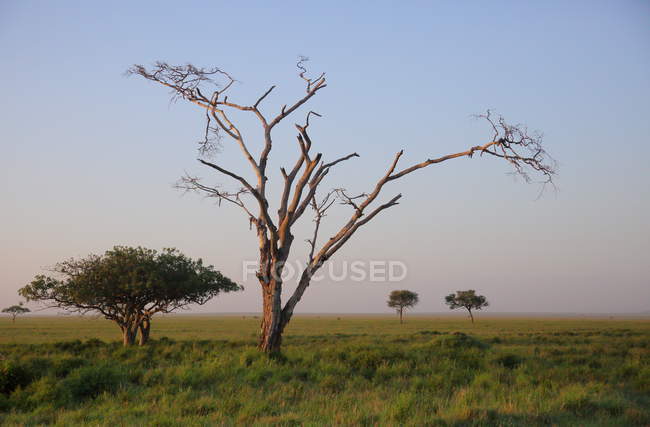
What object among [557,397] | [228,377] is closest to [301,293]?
[228,377]

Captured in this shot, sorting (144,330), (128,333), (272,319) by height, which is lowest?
(128,333)

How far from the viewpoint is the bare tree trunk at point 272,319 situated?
17781 mm

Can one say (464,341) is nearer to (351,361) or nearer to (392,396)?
(351,361)

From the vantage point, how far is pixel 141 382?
493 inches

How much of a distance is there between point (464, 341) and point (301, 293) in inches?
344

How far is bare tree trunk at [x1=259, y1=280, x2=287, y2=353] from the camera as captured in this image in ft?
58.3

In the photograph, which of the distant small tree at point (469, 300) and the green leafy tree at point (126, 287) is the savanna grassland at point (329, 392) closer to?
the green leafy tree at point (126, 287)

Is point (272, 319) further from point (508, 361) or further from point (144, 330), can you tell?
point (144, 330)

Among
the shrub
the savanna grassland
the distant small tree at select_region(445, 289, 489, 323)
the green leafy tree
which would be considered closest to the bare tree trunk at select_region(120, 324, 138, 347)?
the green leafy tree

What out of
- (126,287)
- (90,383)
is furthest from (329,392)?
(126,287)

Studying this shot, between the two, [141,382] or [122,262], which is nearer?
[141,382]

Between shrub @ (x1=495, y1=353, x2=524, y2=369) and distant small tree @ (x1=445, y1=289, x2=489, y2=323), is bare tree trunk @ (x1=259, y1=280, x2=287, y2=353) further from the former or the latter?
distant small tree @ (x1=445, y1=289, x2=489, y2=323)

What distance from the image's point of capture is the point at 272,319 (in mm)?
17828

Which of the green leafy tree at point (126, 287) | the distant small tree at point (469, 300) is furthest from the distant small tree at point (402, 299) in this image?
the green leafy tree at point (126, 287)
